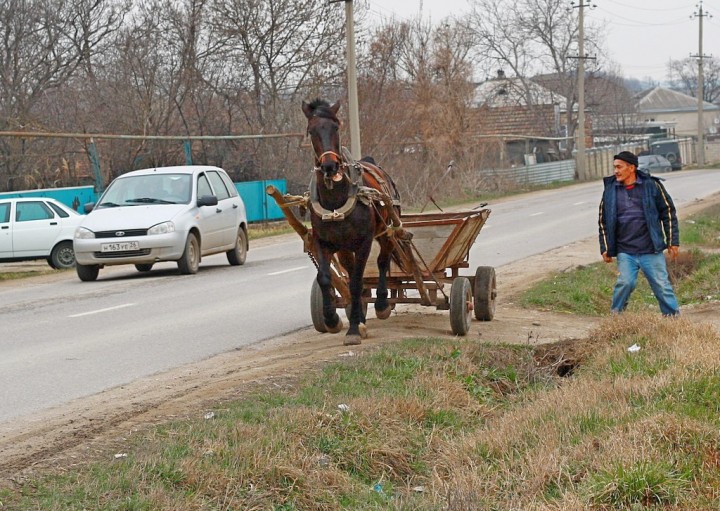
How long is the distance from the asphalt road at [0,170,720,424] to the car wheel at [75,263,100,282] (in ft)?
0.50

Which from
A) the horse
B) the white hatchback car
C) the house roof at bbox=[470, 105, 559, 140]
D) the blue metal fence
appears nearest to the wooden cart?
the horse

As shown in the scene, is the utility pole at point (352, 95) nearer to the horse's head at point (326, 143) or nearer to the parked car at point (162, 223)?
the parked car at point (162, 223)

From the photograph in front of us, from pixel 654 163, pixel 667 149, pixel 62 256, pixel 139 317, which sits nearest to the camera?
pixel 139 317

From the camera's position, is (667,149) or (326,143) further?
(667,149)

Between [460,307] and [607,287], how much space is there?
485 centimetres

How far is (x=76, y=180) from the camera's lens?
28953 millimetres

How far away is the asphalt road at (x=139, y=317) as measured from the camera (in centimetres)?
973

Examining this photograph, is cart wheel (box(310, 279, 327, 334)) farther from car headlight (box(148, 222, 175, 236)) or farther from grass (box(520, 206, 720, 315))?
car headlight (box(148, 222, 175, 236))

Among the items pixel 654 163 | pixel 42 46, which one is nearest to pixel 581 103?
pixel 654 163

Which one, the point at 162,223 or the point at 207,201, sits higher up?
the point at 207,201

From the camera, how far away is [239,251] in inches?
826

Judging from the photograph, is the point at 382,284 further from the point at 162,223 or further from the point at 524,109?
the point at 524,109

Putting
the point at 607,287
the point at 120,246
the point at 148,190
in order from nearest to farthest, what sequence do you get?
the point at 607,287
the point at 120,246
the point at 148,190

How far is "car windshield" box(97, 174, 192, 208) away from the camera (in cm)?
1944
